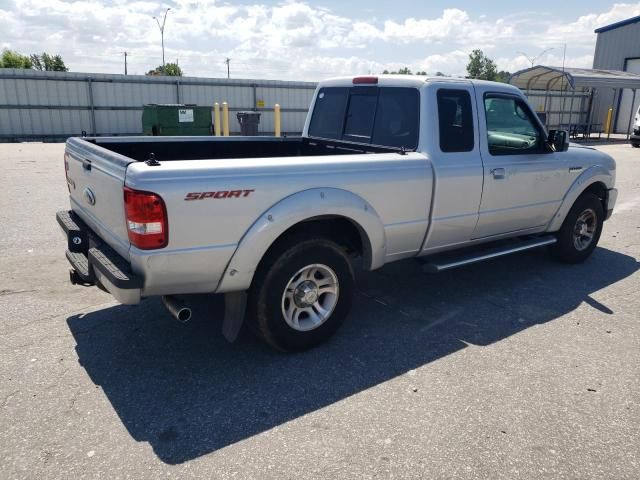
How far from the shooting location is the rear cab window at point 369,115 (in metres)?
4.48

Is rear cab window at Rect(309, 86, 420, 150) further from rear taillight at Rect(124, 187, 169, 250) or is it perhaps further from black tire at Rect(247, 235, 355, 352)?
rear taillight at Rect(124, 187, 169, 250)

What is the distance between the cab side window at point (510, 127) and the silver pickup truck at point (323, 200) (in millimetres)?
16

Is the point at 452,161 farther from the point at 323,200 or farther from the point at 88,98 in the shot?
the point at 88,98

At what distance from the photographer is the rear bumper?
312 centimetres

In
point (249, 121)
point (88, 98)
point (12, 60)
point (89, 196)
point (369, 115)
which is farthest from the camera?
point (12, 60)

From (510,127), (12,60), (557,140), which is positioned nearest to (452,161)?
(510,127)

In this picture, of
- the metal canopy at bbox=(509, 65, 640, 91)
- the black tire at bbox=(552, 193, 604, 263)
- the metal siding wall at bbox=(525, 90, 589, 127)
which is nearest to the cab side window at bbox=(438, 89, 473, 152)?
the black tire at bbox=(552, 193, 604, 263)

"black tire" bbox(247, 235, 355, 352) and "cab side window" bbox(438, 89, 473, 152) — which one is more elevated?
"cab side window" bbox(438, 89, 473, 152)

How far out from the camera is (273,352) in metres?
3.88

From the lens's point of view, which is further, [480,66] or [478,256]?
[480,66]

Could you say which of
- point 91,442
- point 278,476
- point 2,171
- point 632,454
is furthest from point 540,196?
point 2,171

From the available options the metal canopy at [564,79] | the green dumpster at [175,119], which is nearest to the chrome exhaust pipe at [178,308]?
the green dumpster at [175,119]

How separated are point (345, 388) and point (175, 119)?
12.9 m

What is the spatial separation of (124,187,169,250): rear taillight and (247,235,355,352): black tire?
2.56ft
